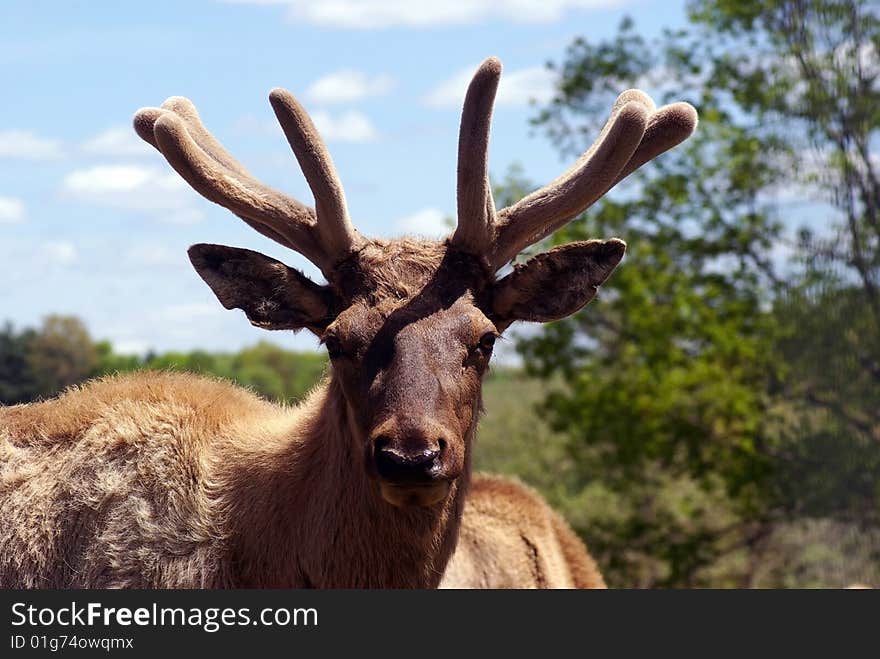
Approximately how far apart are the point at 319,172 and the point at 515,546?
15.2 ft

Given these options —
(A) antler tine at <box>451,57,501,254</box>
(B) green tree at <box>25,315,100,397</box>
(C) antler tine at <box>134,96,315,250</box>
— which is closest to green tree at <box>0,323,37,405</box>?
(B) green tree at <box>25,315,100,397</box>

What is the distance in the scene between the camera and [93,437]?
6.74 m

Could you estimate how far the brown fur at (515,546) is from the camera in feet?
32.9

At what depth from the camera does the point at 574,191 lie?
684 cm

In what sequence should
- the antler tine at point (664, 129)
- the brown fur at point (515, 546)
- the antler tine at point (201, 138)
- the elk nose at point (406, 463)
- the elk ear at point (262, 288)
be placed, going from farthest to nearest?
the brown fur at point (515, 546), the antler tine at point (664, 129), the antler tine at point (201, 138), the elk ear at point (262, 288), the elk nose at point (406, 463)

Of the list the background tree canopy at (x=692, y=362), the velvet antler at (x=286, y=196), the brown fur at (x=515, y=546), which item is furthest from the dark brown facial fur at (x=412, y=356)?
the background tree canopy at (x=692, y=362)

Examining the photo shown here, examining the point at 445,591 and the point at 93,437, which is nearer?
the point at 445,591

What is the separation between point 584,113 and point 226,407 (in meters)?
20.5

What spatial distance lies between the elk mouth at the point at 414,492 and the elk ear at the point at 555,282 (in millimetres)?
Answer: 1243

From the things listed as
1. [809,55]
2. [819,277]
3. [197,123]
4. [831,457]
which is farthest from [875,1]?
[197,123]

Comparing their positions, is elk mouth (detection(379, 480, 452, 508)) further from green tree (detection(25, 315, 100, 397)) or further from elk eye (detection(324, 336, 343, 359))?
green tree (detection(25, 315, 100, 397))

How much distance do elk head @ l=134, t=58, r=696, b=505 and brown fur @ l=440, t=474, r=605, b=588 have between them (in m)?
3.75

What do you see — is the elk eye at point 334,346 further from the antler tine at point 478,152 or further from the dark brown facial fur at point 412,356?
the antler tine at point 478,152

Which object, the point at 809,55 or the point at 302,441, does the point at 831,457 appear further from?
the point at 302,441
